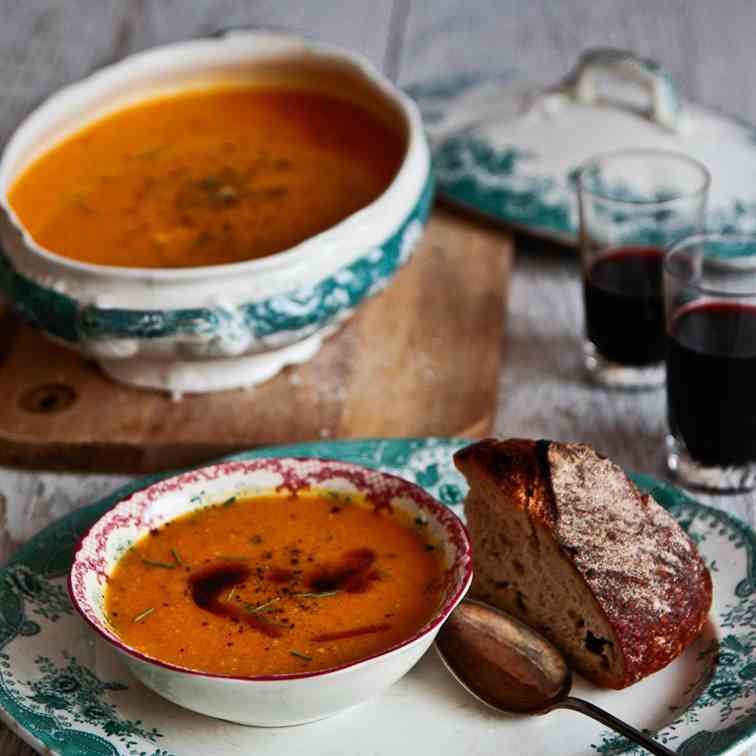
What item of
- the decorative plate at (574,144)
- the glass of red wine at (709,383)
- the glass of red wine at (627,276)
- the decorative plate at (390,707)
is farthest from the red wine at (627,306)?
the decorative plate at (390,707)

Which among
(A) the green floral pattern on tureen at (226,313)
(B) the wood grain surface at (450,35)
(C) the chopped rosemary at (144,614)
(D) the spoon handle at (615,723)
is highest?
(C) the chopped rosemary at (144,614)

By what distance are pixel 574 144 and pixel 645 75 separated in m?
0.19

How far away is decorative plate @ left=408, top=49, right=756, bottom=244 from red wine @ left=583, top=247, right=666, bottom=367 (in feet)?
0.94

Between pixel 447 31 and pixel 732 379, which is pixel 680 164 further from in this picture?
pixel 447 31

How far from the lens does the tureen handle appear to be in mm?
2877

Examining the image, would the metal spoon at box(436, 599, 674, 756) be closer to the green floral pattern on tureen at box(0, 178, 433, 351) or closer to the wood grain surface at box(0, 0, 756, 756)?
the green floral pattern on tureen at box(0, 178, 433, 351)

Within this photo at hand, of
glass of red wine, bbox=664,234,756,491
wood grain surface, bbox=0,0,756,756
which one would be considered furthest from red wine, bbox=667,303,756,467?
wood grain surface, bbox=0,0,756,756

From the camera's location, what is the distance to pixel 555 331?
2.69 meters

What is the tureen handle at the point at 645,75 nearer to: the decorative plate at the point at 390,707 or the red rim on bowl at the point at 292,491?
the decorative plate at the point at 390,707

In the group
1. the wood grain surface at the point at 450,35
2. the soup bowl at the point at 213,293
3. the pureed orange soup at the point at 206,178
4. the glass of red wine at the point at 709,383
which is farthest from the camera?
the wood grain surface at the point at 450,35

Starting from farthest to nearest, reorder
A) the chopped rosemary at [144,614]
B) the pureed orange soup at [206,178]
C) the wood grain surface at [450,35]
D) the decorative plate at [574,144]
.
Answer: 1. the wood grain surface at [450,35]
2. the decorative plate at [574,144]
3. the pureed orange soup at [206,178]
4. the chopped rosemary at [144,614]

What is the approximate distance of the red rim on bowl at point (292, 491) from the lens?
1577 millimetres

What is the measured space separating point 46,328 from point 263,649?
916 mm

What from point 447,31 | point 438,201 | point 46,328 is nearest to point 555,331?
point 438,201
